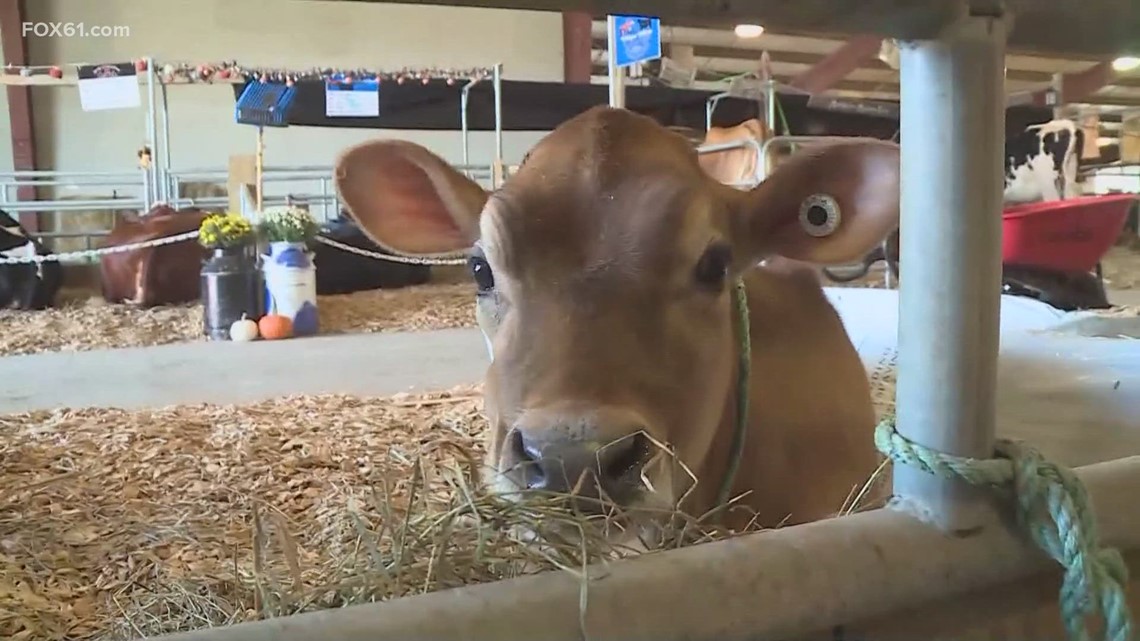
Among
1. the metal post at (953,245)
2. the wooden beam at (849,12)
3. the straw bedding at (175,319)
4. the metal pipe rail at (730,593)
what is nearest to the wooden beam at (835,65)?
the straw bedding at (175,319)

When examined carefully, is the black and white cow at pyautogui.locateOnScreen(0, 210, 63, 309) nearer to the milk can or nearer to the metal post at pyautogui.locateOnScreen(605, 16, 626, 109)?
the milk can

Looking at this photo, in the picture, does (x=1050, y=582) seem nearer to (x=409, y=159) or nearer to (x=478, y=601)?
(x=478, y=601)

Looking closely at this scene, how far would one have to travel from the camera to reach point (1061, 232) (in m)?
5.95

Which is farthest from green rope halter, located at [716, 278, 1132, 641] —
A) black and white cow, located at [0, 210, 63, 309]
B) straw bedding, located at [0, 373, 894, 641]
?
black and white cow, located at [0, 210, 63, 309]

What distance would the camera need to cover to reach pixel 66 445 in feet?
10.3

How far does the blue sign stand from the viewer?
4059 millimetres

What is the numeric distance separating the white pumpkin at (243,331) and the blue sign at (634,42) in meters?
2.77

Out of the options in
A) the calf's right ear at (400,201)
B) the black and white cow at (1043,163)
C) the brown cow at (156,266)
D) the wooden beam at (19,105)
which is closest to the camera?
the calf's right ear at (400,201)

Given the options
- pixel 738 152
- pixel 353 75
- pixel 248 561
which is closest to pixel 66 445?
pixel 248 561

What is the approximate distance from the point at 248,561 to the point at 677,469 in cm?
99

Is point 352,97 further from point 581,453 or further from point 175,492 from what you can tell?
point 581,453

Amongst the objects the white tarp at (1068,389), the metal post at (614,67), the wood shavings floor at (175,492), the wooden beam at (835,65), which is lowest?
the wood shavings floor at (175,492)

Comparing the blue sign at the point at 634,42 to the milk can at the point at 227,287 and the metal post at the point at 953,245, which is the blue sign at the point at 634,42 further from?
the metal post at the point at 953,245

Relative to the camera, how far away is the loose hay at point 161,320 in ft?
19.9
